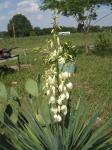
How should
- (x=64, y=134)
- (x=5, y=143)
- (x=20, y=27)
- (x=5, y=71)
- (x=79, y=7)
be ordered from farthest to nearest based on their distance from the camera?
1. (x=20, y=27)
2. (x=79, y=7)
3. (x=5, y=71)
4. (x=5, y=143)
5. (x=64, y=134)

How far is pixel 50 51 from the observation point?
4000mm

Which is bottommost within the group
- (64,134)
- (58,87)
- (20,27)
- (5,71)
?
(20,27)

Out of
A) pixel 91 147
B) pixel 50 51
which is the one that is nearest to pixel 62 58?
pixel 50 51

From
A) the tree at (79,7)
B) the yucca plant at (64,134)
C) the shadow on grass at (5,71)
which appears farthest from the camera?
the tree at (79,7)

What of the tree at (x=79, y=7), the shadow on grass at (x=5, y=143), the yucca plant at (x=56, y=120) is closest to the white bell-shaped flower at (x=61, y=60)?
the yucca plant at (x=56, y=120)

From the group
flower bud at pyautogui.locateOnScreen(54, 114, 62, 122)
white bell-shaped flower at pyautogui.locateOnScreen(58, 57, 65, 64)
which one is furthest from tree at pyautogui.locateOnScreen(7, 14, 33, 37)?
white bell-shaped flower at pyautogui.locateOnScreen(58, 57, 65, 64)

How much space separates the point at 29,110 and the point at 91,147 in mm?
712

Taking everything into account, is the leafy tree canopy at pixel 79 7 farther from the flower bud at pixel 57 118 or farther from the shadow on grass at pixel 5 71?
the flower bud at pixel 57 118

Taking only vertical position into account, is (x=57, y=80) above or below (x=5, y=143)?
above

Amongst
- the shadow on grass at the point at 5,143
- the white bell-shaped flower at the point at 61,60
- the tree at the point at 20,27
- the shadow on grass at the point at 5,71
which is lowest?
the tree at the point at 20,27

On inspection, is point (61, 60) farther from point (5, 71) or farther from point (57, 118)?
point (5, 71)

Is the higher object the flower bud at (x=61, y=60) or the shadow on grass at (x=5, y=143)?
the flower bud at (x=61, y=60)

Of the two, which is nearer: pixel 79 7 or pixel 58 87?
pixel 58 87

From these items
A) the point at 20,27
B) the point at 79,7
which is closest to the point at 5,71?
the point at 79,7
